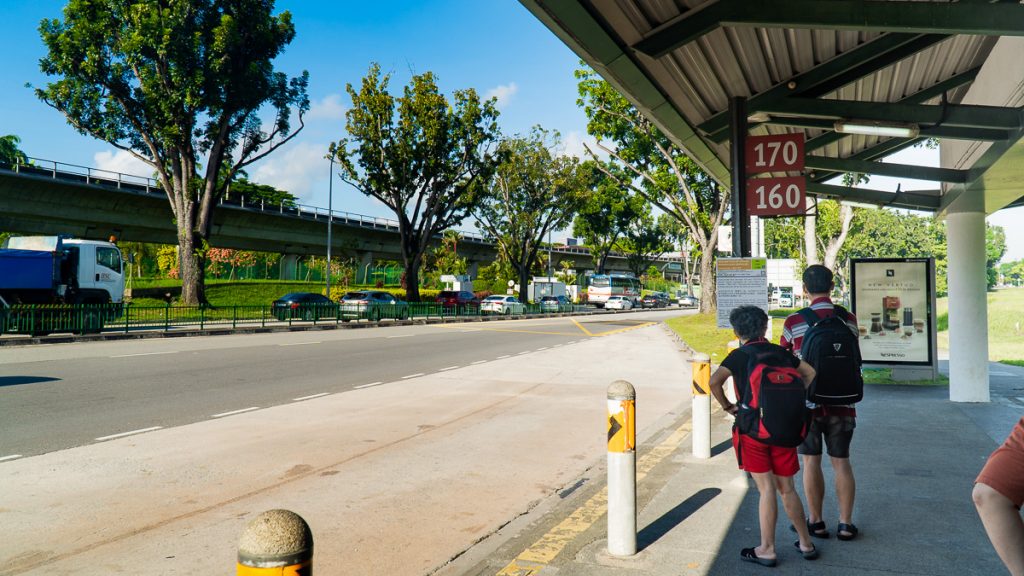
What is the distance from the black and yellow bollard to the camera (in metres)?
1.94

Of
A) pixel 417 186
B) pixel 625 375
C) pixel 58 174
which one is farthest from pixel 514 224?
pixel 625 375

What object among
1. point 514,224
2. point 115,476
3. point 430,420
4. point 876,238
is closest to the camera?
point 115,476

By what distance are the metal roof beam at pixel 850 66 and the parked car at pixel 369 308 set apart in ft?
90.3

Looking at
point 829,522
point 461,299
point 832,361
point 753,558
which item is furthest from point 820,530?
point 461,299

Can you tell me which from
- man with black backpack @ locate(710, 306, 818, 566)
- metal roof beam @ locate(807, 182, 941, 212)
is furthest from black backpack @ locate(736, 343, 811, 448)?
metal roof beam @ locate(807, 182, 941, 212)

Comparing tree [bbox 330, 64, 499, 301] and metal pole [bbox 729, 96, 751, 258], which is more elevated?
tree [bbox 330, 64, 499, 301]

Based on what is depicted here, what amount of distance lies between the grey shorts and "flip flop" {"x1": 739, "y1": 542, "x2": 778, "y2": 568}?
82cm

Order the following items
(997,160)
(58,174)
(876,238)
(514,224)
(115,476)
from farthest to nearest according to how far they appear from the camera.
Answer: (876,238)
(514,224)
(58,174)
(997,160)
(115,476)

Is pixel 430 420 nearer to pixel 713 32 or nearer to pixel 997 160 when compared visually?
pixel 713 32

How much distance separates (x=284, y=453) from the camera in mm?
7270

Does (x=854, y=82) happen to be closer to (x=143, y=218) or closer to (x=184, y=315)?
(x=184, y=315)

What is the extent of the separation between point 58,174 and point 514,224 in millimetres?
27027

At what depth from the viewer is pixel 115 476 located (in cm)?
626

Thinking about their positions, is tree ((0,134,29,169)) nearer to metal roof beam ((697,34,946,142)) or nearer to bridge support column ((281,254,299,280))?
bridge support column ((281,254,299,280))
